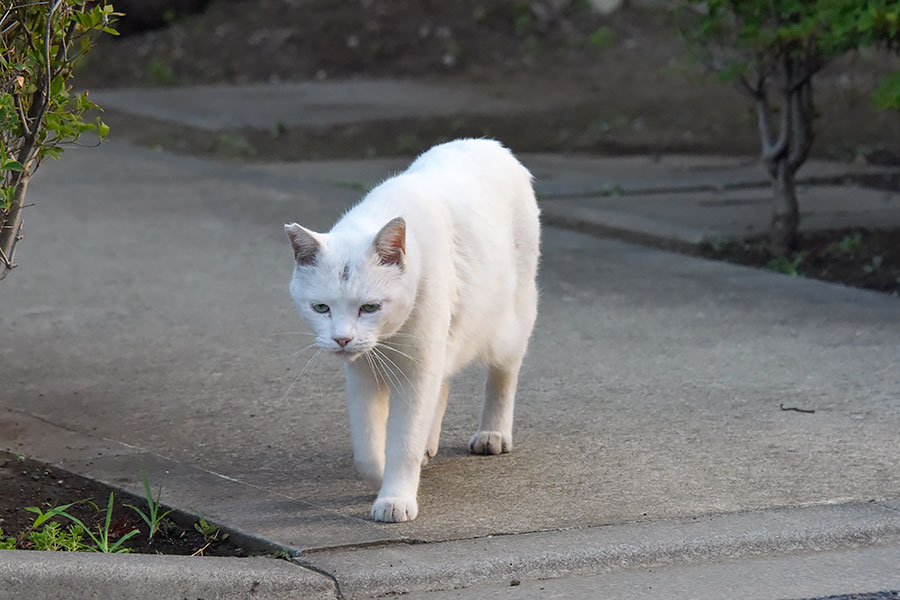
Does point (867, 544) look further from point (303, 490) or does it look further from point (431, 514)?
point (303, 490)

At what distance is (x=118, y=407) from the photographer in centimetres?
534

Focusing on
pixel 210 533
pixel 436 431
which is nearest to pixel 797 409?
pixel 436 431

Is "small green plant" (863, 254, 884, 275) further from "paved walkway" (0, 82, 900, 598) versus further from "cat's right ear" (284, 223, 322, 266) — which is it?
"cat's right ear" (284, 223, 322, 266)

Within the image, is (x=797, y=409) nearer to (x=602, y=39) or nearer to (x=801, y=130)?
(x=801, y=130)

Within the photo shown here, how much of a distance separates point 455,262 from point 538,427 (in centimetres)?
98

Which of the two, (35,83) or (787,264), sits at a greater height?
(35,83)

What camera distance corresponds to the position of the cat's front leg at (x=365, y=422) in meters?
4.21

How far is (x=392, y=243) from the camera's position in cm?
392

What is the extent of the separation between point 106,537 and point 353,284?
1024 mm

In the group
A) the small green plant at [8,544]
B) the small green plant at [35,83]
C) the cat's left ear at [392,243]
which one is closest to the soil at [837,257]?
the cat's left ear at [392,243]

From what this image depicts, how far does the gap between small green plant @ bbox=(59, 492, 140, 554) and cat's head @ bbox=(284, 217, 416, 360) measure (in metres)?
0.81

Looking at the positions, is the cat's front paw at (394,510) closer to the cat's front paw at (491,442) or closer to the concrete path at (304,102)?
the cat's front paw at (491,442)

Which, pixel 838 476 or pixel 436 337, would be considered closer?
pixel 436 337

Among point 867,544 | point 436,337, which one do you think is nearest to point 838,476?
point 867,544
